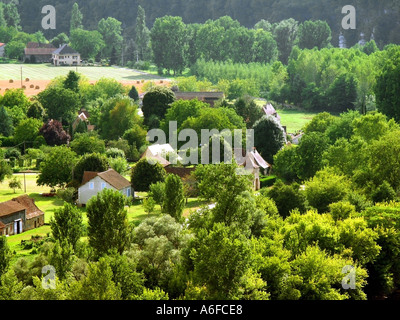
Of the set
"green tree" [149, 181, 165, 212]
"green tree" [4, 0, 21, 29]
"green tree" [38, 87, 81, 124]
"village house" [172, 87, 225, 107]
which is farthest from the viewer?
"green tree" [4, 0, 21, 29]

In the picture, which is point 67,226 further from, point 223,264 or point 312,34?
point 312,34

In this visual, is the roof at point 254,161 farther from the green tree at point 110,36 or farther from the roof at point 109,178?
the green tree at point 110,36

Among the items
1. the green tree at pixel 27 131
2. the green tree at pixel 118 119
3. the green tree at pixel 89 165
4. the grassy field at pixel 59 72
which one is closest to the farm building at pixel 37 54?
the grassy field at pixel 59 72

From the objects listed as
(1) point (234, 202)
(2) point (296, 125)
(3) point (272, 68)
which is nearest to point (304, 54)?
(3) point (272, 68)

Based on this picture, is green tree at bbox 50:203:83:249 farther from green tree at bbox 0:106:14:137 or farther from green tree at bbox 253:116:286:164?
green tree at bbox 0:106:14:137

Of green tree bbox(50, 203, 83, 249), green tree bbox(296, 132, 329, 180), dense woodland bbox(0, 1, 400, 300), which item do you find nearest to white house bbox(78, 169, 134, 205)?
dense woodland bbox(0, 1, 400, 300)

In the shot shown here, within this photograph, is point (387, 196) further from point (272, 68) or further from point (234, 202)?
point (272, 68)

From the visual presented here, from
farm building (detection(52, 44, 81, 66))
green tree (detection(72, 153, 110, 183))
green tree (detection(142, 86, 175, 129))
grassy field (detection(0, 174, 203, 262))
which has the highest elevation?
farm building (detection(52, 44, 81, 66))
